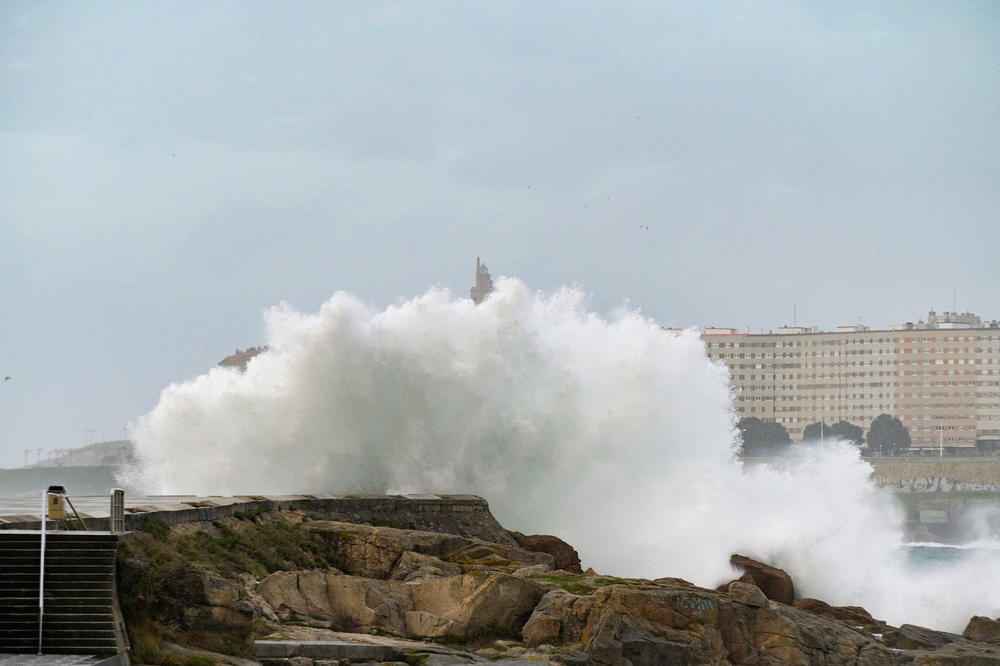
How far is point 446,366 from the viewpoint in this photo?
1625 inches

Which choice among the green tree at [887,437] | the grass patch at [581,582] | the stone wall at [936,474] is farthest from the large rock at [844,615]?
the green tree at [887,437]

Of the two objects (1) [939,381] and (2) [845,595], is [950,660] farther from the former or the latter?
(1) [939,381]

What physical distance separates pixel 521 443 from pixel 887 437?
147m

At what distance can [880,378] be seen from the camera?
19162 cm

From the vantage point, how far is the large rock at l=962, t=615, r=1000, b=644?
91.9 ft

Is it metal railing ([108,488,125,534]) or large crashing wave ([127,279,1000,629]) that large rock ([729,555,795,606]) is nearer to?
large crashing wave ([127,279,1000,629])

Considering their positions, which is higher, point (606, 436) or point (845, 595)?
point (606, 436)

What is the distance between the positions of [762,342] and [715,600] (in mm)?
173286

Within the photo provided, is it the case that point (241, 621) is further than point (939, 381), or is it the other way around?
point (939, 381)

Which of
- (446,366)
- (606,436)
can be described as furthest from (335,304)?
(606,436)

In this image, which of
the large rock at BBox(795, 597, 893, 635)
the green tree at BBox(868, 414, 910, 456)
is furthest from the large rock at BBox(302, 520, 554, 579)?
the green tree at BBox(868, 414, 910, 456)

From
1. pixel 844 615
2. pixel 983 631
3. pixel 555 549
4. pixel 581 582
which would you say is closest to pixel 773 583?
pixel 844 615

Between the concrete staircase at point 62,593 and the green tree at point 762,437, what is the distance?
516 feet

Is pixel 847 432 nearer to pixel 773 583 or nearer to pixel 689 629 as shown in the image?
pixel 773 583
